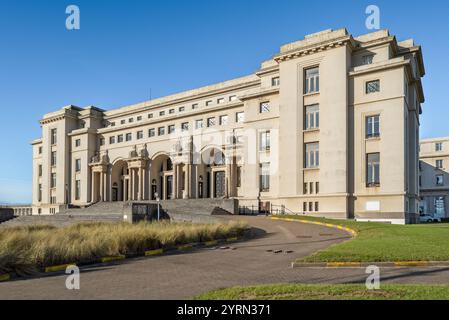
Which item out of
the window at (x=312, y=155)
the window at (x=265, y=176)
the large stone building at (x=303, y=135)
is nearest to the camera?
the large stone building at (x=303, y=135)

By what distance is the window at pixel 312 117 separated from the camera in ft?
127

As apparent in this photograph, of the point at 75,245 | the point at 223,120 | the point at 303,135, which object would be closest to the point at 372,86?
the point at 303,135

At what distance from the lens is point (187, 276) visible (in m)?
10.8

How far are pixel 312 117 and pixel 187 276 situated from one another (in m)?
30.7

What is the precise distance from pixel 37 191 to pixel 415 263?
70.4m

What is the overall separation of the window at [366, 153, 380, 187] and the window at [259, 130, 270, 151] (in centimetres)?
1064

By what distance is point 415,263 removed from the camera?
1137cm

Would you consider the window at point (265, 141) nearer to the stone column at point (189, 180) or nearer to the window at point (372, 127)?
the window at point (372, 127)

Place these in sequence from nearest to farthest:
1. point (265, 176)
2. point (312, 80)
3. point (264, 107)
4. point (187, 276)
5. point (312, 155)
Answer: point (187, 276)
point (312, 155)
point (312, 80)
point (265, 176)
point (264, 107)

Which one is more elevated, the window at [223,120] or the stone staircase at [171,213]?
the window at [223,120]

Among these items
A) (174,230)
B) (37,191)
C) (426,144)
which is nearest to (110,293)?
(174,230)

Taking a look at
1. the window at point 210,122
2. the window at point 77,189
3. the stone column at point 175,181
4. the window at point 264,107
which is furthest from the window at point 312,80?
the window at point 77,189

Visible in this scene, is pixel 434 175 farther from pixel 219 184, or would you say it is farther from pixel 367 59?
pixel 367 59

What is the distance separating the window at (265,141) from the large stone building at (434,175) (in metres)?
50.1
